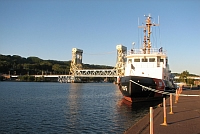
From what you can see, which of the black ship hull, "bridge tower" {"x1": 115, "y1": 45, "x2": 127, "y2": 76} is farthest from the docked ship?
"bridge tower" {"x1": 115, "y1": 45, "x2": 127, "y2": 76}

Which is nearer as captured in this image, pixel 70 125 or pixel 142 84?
pixel 70 125

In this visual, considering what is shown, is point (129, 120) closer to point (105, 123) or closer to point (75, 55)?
point (105, 123)

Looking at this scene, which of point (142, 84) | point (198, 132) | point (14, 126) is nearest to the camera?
point (198, 132)

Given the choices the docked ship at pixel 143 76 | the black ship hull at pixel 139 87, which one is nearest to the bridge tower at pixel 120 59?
the docked ship at pixel 143 76

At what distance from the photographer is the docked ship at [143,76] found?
28.1 metres

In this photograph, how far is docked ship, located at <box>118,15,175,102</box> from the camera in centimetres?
2814

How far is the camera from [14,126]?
54.6ft

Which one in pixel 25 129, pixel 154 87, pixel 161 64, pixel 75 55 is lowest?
pixel 25 129

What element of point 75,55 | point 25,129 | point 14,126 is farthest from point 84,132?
point 75,55

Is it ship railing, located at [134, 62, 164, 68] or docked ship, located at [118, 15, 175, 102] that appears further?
ship railing, located at [134, 62, 164, 68]

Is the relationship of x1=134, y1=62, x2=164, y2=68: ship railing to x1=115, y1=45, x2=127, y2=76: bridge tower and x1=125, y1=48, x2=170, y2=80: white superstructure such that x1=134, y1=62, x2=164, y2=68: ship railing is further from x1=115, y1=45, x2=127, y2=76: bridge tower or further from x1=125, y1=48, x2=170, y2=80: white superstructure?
x1=115, y1=45, x2=127, y2=76: bridge tower

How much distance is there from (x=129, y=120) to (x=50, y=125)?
6.02 metres

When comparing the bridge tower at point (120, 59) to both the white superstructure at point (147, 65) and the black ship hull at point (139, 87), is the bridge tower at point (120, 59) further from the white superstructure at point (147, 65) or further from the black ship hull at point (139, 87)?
the black ship hull at point (139, 87)

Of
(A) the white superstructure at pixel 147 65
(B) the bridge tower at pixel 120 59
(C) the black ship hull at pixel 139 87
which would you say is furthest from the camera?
(B) the bridge tower at pixel 120 59
